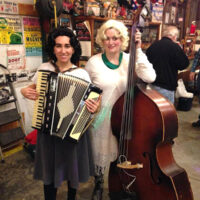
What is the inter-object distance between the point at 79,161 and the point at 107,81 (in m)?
0.57

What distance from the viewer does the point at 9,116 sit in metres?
2.55

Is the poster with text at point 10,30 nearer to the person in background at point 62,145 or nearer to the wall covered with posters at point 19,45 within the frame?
the wall covered with posters at point 19,45

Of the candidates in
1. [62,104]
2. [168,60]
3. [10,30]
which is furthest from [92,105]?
[10,30]

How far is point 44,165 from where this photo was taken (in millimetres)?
1407

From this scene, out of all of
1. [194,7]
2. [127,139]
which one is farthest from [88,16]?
[194,7]

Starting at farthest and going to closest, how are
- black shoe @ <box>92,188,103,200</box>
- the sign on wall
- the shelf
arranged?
the sign on wall < the shelf < black shoe @ <box>92,188,103,200</box>

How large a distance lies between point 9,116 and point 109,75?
62.9 inches

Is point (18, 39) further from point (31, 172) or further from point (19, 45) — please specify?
point (31, 172)

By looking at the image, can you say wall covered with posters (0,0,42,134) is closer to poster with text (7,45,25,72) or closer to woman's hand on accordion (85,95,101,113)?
poster with text (7,45,25,72)

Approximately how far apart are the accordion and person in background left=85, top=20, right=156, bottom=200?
0.23 metres

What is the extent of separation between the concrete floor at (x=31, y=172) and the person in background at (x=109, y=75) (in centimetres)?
61

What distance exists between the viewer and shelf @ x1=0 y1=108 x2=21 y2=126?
2482 mm

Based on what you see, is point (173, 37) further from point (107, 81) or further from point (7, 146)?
point (7, 146)

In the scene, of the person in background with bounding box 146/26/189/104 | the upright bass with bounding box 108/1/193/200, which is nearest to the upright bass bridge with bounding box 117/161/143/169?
the upright bass with bounding box 108/1/193/200
